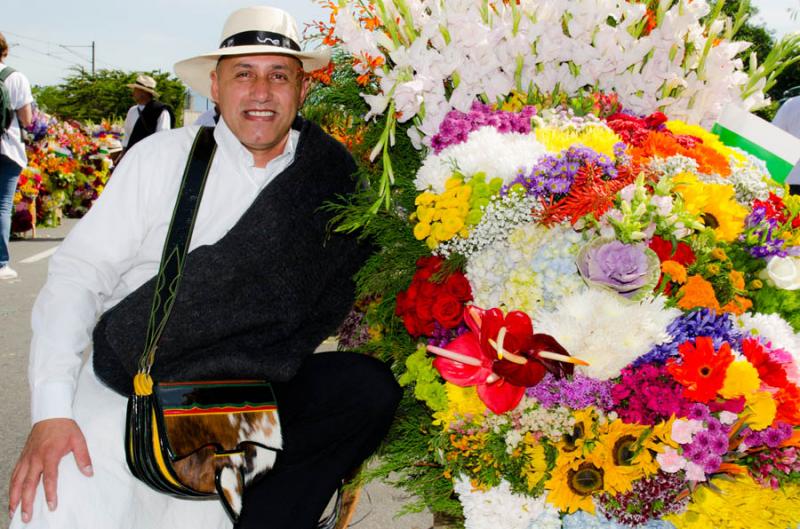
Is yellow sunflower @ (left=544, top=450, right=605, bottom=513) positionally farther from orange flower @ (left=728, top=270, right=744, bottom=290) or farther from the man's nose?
the man's nose

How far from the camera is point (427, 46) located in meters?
2.18

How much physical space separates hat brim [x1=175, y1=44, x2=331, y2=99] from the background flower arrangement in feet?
0.43

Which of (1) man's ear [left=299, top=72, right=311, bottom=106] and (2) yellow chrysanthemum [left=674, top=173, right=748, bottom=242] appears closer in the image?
(2) yellow chrysanthemum [left=674, top=173, right=748, bottom=242]

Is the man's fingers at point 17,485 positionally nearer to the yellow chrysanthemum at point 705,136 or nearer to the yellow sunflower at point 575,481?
the yellow sunflower at point 575,481

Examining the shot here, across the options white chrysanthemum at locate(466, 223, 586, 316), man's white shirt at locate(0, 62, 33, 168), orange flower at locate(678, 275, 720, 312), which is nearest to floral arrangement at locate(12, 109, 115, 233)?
man's white shirt at locate(0, 62, 33, 168)

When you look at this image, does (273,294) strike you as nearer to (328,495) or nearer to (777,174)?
(328,495)

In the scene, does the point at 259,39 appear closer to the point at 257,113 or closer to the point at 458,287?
the point at 257,113

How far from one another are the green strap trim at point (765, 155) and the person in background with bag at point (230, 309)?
117cm

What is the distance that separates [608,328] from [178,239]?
121cm

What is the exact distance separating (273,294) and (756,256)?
50.4 inches

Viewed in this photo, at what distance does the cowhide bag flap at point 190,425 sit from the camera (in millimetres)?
1998

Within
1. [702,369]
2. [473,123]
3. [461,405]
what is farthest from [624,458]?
[473,123]

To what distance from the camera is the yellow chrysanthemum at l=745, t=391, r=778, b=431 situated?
5.37ft

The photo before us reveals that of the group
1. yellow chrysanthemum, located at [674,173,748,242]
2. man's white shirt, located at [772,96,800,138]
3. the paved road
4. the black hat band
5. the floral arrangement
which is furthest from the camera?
the floral arrangement
